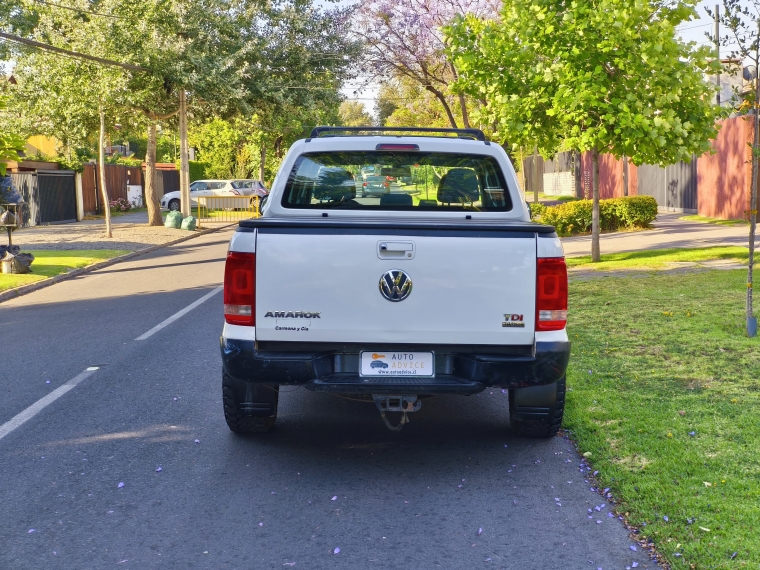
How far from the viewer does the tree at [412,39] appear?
31078 mm

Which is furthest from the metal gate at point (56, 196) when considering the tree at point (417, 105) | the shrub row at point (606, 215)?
the shrub row at point (606, 215)

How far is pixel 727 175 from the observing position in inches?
988

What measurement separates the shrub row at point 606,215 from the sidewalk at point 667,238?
524 millimetres

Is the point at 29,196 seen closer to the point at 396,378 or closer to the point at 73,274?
the point at 73,274

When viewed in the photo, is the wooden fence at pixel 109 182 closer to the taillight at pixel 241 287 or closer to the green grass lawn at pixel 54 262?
the green grass lawn at pixel 54 262

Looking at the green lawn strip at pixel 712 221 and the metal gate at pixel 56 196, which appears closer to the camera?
the green lawn strip at pixel 712 221

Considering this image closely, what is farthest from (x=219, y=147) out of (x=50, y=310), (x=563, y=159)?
(x=50, y=310)

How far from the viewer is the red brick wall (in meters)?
24.0

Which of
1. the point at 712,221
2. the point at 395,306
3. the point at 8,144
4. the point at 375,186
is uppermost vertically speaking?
the point at 8,144

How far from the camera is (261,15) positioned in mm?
32688

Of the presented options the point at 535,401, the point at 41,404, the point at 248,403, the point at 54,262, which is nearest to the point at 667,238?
the point at 54,262

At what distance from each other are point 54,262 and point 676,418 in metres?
15.7

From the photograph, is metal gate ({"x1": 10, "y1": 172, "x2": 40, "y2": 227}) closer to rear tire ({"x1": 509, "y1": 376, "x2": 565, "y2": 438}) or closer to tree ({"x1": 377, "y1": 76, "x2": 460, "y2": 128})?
tree ({"x1": 377, "y1": 76, "x2": 460, "y2": 128})

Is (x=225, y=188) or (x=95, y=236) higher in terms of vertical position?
(x=225, y=188)
